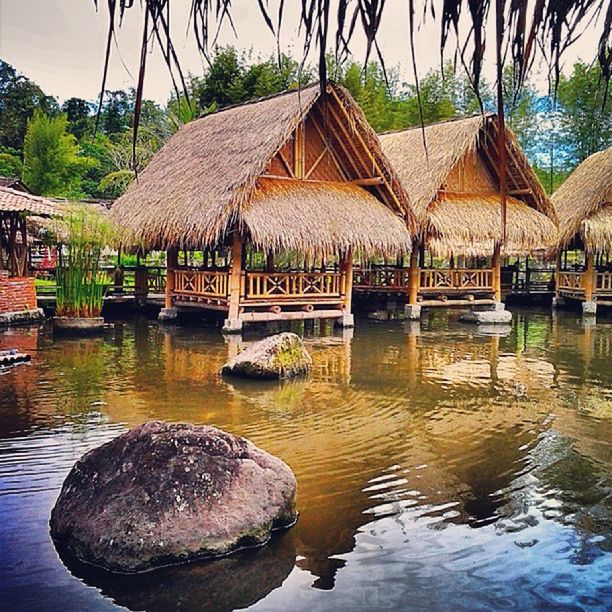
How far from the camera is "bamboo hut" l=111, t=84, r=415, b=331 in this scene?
12398 millimetres

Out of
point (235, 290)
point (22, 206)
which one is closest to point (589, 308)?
point (235, 290)

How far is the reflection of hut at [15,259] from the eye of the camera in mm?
13484

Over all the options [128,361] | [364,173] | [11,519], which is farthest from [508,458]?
[364,173]

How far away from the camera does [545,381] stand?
29.9ft

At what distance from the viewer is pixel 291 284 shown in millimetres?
15008

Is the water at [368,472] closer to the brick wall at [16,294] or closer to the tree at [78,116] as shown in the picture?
the brick wall at [16,294]

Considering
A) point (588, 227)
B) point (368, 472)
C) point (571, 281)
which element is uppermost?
point (588, 227)

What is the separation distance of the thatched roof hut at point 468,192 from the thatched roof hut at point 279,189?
147 cm

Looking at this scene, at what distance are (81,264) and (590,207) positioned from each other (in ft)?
39.4

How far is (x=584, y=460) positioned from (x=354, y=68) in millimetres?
19065

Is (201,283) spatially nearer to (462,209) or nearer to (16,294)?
(16,294)

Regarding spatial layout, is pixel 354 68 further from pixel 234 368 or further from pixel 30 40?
pixel 30 40

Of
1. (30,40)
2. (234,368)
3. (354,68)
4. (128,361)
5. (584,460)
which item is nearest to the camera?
(30,40)

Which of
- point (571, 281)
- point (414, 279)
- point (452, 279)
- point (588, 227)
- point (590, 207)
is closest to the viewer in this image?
point (414, 279)
